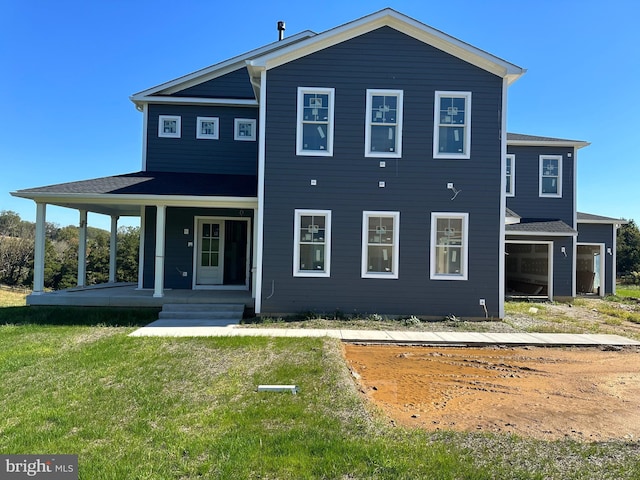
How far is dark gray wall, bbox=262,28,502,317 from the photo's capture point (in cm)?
891

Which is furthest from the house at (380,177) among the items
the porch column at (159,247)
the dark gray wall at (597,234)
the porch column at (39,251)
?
the dark gray wall at (597,234)

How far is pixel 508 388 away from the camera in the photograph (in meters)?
4.93

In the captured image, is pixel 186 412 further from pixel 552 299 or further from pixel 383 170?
pixel 552 299

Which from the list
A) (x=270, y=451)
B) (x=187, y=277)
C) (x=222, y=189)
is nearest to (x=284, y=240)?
(x=222, y=189)

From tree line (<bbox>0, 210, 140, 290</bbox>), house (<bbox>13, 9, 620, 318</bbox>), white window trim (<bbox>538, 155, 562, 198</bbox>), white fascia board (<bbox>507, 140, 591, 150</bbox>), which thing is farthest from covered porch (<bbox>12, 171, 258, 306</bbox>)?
tree line (<bbox>0, 210, 140, 290</bbox>)

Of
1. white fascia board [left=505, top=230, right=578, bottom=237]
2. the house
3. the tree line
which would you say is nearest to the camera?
the house

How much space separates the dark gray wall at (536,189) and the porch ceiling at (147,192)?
32.0 ft

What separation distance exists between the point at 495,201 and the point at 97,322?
955 centimetres

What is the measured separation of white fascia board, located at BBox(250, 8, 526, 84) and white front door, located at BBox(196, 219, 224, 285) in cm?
494

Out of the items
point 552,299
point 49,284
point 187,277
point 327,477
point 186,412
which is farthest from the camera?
point 49,284

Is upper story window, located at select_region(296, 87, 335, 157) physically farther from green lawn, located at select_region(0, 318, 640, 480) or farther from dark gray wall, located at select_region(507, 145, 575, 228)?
dark gray wall, located at select_region(507, 145, 575, 228)

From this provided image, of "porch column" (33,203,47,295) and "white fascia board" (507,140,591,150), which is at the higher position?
"white fascia board" (507,140,591,150)

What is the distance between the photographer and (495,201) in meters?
9.02

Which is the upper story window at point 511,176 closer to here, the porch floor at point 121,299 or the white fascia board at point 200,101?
the white fascia board at point 200,101
